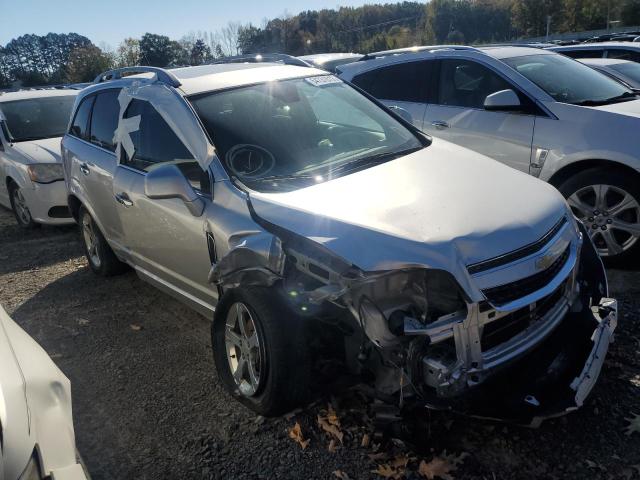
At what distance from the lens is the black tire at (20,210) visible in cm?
725

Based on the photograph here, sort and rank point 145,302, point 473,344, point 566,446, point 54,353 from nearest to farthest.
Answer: point 473,344 → point 566,446 → point 54,353 → point 145,302

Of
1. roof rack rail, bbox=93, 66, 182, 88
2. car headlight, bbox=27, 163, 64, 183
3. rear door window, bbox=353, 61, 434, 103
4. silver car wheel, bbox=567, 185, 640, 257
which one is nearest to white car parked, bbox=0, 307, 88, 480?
roof rack rail, bbox=93, 66, 182, 88

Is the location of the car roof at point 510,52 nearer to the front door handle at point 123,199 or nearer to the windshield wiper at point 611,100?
the windshield wiper at point 611,100

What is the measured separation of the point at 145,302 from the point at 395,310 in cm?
302

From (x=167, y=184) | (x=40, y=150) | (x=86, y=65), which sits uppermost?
(x=167, y=184)

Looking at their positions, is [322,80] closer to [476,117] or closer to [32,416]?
[476,117]

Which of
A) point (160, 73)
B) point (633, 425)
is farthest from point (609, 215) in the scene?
point (160, 73)

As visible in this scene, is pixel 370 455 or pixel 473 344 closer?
pixel 473 344

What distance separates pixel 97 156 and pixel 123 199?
79cm

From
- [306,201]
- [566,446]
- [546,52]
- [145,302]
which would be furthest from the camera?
[546,52]

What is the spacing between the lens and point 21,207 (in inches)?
290

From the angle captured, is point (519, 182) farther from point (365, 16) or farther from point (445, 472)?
point (365, 16)

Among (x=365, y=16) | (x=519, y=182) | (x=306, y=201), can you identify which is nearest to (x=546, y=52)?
(x=519, y=182)

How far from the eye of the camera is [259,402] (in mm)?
2895
